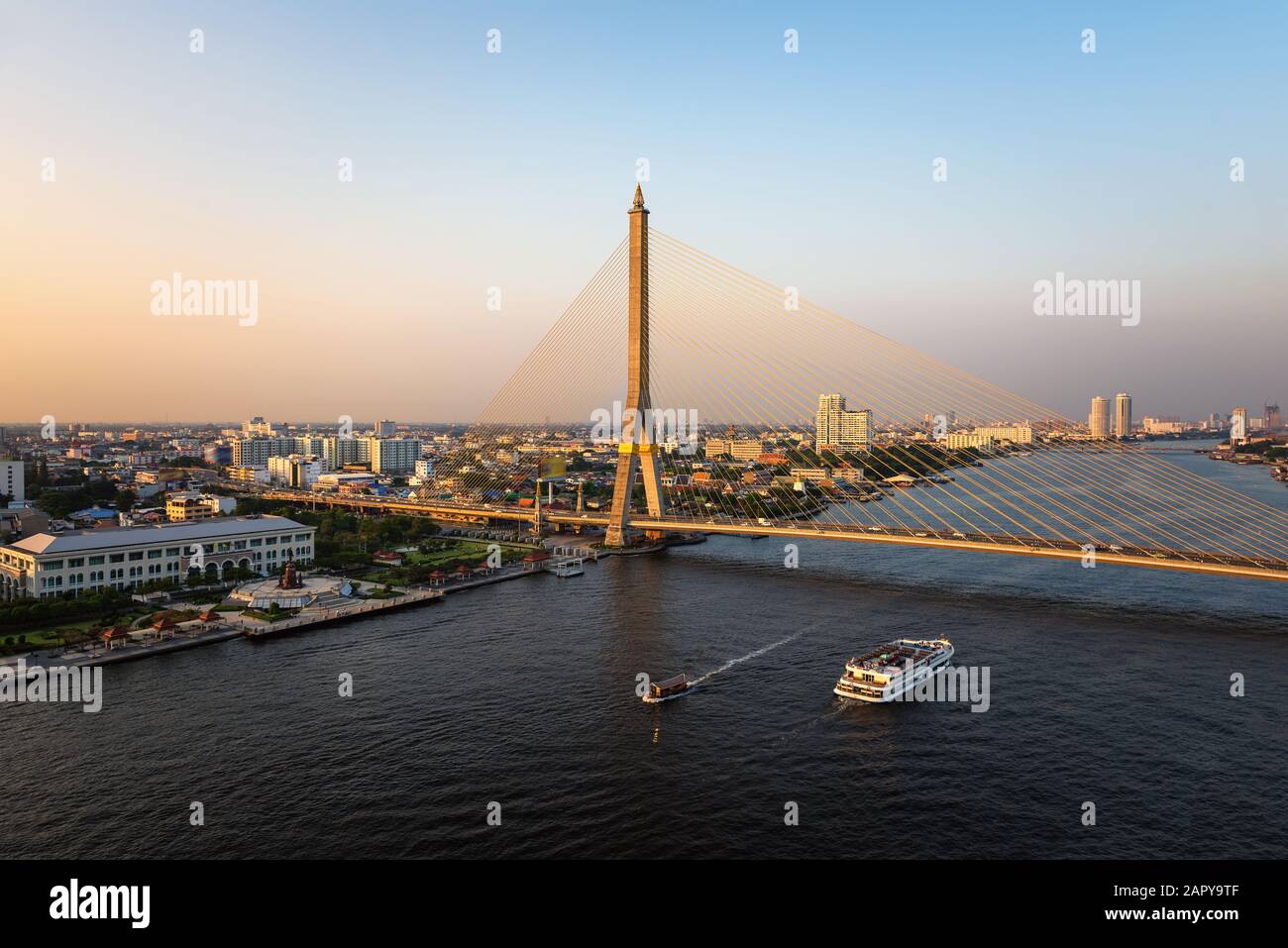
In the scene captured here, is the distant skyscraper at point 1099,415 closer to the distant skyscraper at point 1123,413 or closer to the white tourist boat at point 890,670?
the distant skyscraper at point 1123,413

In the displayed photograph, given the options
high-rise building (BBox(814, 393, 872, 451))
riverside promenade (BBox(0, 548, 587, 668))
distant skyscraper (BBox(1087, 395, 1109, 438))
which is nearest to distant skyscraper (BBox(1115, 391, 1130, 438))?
distant skyscraper (BBox(1087, 395, 1109, 438))

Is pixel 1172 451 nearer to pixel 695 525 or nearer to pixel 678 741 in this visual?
pixel 695 525

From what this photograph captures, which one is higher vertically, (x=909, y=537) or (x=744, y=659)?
(x=909, y=537)

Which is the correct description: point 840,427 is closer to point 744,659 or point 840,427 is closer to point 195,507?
point 195,507

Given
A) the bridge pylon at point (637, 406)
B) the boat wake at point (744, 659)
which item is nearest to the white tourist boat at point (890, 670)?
the boat wake at point (744, 659)

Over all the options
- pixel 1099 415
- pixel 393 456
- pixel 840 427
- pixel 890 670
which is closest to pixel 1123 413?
pixel 1099 415
